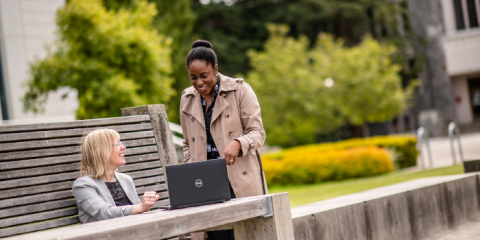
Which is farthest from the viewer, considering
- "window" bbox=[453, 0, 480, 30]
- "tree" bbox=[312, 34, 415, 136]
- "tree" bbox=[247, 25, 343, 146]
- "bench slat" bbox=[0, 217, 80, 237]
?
"window" bbox=[453, 0, 480, 30]

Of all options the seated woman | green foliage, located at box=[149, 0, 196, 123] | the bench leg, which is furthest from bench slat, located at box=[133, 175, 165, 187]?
green foliage, located at box=[149, 0, 196, 123]

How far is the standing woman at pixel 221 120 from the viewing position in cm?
329

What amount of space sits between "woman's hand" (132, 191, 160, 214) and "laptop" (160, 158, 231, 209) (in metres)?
0.17

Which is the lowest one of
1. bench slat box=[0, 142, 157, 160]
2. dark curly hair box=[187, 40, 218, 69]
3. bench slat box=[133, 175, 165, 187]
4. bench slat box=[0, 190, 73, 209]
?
bench slat box=[133, 175, 165, 187]

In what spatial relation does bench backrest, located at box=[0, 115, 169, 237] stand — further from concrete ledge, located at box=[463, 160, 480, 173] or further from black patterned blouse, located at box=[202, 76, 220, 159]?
concrete ledge, located at box=[463, 160, 480, 173]

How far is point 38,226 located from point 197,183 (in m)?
1.33

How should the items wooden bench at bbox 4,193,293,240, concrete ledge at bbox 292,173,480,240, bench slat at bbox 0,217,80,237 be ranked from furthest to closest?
concrete ledge at bbox 292,173,480,240
bench slat at bbox 0,217,80,237
wooden bench at bbox 4,193,293,240

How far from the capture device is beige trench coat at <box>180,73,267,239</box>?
3.34 meters

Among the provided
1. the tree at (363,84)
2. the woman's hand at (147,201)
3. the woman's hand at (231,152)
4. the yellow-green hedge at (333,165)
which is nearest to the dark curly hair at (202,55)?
the woman's hand at (231,152)

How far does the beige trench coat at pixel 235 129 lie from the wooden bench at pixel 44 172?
884 mm

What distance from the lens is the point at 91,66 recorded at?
13.3 metres

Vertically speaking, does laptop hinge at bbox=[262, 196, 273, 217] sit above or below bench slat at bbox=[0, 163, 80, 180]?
below

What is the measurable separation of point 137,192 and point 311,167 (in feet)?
33.6

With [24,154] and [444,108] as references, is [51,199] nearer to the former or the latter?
[24,154]
